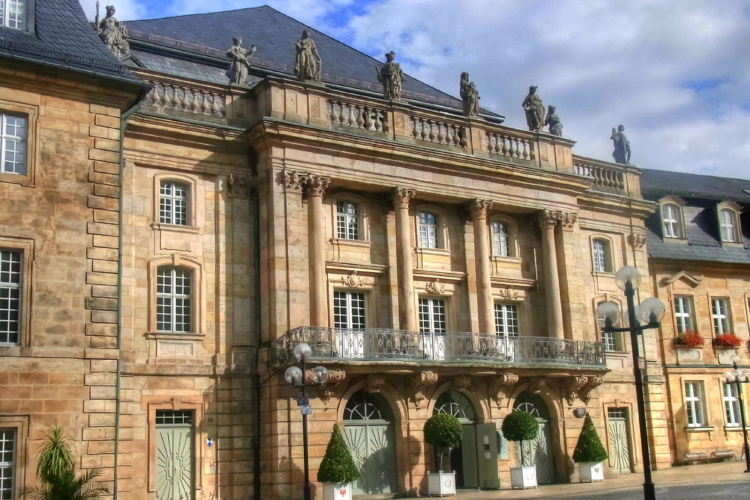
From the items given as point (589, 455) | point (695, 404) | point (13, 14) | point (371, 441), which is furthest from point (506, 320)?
point (13, 14)

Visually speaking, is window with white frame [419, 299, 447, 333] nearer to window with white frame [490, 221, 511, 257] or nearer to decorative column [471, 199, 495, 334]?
decorative column [471, 199, 495, 334]

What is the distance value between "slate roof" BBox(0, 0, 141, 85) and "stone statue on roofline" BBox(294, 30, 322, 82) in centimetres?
678

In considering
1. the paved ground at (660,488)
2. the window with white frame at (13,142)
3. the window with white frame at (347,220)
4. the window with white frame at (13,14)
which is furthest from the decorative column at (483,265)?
the window with white frame at (13,14)

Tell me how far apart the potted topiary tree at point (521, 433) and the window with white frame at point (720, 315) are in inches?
556

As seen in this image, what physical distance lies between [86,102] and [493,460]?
1533 centimetres

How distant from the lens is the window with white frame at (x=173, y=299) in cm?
2631

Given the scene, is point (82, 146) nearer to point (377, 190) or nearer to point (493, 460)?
point (377, 190)

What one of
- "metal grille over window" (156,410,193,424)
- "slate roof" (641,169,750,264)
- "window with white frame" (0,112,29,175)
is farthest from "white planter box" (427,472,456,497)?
"slate roof" (641,169,750,264)

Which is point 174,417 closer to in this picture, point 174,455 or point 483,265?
point 174,455

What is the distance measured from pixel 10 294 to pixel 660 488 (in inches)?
654

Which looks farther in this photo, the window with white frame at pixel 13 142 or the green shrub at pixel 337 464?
the green shrub at pixel 337 464

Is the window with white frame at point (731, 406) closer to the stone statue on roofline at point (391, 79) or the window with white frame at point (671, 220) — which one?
the window with white frame at point (671, 220)

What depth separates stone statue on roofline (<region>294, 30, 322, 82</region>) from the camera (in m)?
28.8

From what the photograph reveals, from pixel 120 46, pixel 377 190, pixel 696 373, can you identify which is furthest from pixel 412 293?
pixel 696 373
